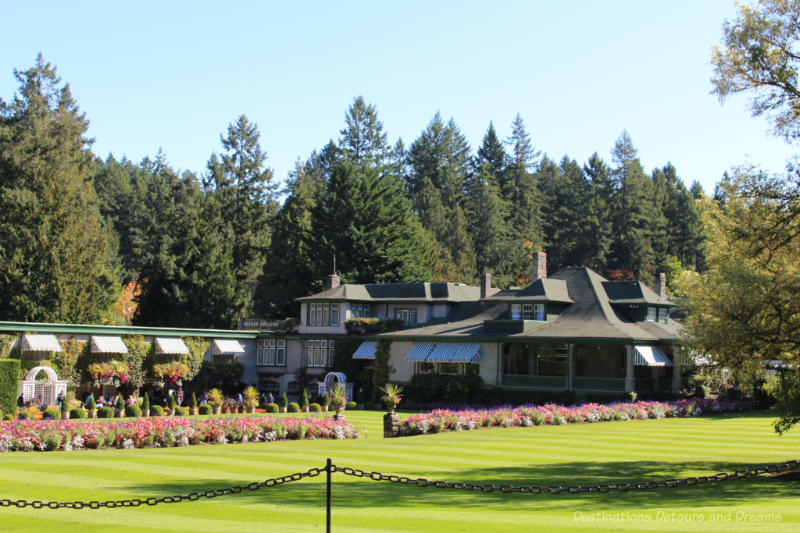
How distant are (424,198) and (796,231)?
68280mm

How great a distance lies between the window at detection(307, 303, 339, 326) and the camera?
5522 centimetres

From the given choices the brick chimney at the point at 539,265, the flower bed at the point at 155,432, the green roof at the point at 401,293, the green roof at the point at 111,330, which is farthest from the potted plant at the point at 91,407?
the brick chimney at the point at 539,265

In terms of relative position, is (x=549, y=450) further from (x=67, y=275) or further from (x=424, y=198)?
(x=424, y=198)

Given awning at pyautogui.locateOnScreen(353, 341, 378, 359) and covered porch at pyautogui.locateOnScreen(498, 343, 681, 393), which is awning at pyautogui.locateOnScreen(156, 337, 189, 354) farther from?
covered porch at pyautogui.locateOnScreen(498, 343, 681, 393)

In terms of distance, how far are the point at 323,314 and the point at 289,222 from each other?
19.4 metres

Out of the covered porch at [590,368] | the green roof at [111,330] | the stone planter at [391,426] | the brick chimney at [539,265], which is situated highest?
the brick chimney at [539,265]

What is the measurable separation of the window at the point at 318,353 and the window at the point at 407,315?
184 inches

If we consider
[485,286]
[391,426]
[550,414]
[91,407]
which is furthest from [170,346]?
[550,414]

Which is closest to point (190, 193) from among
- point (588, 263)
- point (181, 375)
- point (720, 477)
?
point (181, 375)

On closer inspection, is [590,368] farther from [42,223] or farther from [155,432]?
[42,223]

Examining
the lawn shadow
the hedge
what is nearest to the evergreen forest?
the hedge

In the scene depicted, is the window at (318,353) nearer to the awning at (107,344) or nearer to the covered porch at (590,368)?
the covered porch at (590,368)

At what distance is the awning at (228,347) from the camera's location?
5322 cm

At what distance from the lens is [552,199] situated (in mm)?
100938
